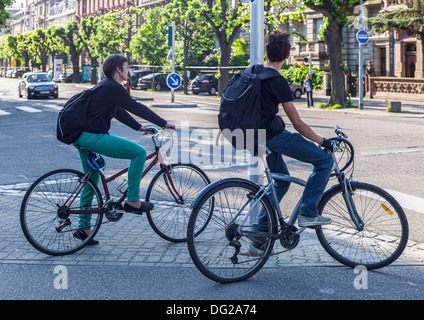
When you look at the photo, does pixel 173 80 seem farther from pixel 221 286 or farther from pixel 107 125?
pixel 221 286

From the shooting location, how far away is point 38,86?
37219mm

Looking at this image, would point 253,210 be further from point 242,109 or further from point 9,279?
point 9,279

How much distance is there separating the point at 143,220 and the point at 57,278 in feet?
7.28

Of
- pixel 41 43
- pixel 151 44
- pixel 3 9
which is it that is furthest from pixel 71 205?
pixel 41 43

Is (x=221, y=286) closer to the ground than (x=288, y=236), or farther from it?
closer to the ground

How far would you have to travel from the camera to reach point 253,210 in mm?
4848

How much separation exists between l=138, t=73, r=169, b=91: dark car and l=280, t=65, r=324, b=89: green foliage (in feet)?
41.4

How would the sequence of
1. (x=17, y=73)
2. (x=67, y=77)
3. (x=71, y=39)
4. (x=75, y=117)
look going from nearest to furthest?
(x=75, y=117) < (x=67, y=77) < (x=71, y=39) < (x=17, y=73)

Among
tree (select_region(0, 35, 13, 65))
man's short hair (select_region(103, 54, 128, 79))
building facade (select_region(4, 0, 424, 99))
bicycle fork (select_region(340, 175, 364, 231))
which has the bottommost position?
bicycle fork (select_region(340, 175, 364, 231))

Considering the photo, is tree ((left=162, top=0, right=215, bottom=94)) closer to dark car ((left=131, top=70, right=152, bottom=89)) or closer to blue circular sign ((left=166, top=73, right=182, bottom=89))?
dark car ((left=131, top=70, right=152, bottom=89))

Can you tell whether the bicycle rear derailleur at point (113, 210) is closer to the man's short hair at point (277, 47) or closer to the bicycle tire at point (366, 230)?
the bicycle tire at point (366, 230)

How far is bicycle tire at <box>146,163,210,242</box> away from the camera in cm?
611

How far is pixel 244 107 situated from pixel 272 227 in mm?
918

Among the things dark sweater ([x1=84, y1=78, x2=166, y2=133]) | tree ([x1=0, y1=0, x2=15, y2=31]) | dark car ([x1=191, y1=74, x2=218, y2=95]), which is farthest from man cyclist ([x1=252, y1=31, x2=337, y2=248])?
tree ([x1=0, y1=0, x2=15, y2=31])
